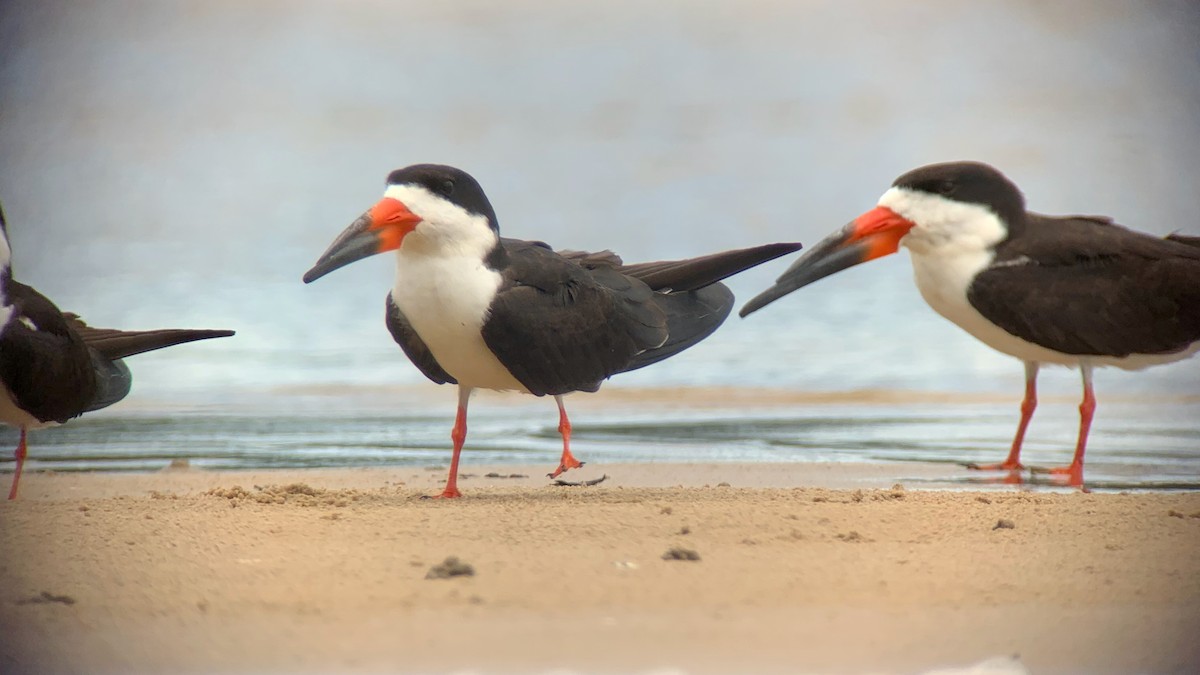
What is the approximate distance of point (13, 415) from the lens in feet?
10.6

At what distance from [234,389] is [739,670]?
6.83 feet

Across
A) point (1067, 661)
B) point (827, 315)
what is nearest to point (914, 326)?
point (827, 315)

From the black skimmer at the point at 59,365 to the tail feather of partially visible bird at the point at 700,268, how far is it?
1.21m

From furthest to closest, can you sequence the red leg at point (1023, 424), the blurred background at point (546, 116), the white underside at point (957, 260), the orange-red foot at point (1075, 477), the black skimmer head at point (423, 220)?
the red leg at point (1023, 424)
the orange-red foot at point (1075, 477)
the white underside at point (957, 260)
the black skimmer head at point (423, 220)
the blurred background at point (546, 116)

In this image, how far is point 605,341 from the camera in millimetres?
3191

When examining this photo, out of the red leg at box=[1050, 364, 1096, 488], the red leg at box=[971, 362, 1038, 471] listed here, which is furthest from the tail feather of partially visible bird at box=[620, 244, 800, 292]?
the red leg at box=[1050, 364, 1096, 488]

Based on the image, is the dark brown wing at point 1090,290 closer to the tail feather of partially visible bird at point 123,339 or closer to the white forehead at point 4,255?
the tail feather of partially visible bird at point 123,339

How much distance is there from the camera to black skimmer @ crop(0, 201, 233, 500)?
3004 millimetres

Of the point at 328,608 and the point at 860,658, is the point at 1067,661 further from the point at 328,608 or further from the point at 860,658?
the point at 328,608

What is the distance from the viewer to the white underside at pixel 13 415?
3.13 meters

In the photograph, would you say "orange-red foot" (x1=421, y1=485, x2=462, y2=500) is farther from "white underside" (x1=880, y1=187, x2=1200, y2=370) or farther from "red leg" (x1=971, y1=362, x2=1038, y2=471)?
"red leg" (x1=971, y1=362, x2=1038, y2=471)

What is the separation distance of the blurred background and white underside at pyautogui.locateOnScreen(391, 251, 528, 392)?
46 cm

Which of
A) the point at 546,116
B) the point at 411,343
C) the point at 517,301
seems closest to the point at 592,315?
the point at 517,301

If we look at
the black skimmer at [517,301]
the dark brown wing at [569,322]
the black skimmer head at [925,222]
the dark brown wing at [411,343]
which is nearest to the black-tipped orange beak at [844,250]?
the black skimmer head at [925,222]
